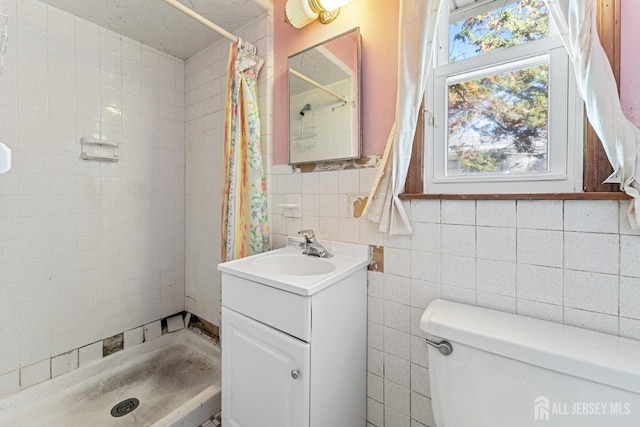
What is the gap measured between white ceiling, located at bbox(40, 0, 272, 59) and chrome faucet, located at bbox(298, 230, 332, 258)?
1.28 m

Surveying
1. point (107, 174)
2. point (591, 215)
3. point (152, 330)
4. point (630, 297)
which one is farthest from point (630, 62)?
point (152, 330)

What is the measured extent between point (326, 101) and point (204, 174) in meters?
1.11

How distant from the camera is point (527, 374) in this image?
69 cm

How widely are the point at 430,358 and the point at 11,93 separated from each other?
89.3 inches

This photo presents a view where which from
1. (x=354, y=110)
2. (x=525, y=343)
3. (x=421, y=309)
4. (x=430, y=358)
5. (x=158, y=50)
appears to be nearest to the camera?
(x=525, y=343)

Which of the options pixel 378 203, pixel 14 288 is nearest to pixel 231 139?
pixel 378 203

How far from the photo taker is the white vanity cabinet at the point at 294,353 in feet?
2.82

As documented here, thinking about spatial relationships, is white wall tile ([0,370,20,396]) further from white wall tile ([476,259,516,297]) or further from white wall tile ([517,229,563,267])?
white wall tile ([517,229,563,267])

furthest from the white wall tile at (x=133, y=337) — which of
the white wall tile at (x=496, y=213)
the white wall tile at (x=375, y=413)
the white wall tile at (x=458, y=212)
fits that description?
the white wall tile at (x=496, y=213)

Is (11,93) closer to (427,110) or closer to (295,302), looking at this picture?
(295,302)

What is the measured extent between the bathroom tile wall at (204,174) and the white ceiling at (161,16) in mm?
128

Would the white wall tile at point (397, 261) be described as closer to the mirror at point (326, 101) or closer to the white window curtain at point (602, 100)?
the mirror at point (326, 101)

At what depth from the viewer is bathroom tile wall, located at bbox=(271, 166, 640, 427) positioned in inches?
29.4

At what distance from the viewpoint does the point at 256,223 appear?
1.41 meters
